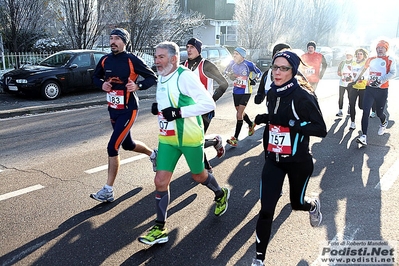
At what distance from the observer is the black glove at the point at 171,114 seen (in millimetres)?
3434

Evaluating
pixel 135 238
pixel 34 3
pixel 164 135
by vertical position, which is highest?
pixel 34 3

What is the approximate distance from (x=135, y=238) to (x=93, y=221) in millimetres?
626

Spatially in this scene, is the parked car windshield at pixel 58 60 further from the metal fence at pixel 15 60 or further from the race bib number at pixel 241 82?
the race bib number at pixel 241 82

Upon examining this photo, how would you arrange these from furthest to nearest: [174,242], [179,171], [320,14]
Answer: [320,14] < [179,171] < [174,242]

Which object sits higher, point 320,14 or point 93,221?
point 320,14

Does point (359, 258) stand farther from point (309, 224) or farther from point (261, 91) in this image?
point (261, 91)

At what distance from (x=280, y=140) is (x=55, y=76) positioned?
11.0m

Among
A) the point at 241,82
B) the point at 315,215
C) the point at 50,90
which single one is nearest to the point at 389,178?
the point at 315,215

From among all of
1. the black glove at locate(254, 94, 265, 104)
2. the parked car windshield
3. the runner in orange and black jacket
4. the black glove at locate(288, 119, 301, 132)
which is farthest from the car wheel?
the black glove at locate(288, 119, 301, 132)

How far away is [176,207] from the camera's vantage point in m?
4.52

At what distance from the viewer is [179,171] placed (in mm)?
5844

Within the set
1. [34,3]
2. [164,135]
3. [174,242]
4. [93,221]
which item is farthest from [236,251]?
[34,3]

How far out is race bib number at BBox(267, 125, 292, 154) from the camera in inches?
123

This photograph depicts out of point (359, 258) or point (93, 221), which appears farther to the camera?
point (93, 221)
